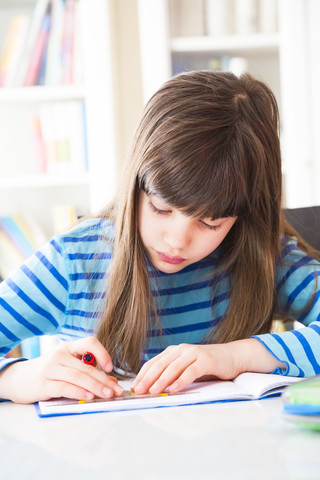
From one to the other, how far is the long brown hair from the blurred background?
1.04 metres

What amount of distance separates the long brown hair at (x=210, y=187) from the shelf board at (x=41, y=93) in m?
1.16

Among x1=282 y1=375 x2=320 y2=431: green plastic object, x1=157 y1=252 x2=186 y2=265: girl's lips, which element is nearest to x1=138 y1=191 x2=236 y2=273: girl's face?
x1=157 y1=252 x2=186 y2=265: girl's lips

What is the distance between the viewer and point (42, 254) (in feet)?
3.27

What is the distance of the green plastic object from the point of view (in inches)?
20.3

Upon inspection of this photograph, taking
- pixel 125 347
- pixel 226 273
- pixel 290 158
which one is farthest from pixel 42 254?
pixel 290 158

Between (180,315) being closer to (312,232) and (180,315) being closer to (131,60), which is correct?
(312,232)

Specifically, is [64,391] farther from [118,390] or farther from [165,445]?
[165,445]

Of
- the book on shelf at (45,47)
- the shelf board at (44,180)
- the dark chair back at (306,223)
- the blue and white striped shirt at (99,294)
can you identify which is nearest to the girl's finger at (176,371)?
the blue and white striped shirt at (99,294)

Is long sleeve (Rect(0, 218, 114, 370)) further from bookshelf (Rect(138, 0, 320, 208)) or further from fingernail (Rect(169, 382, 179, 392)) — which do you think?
bookshelf (Rect(138, 0, 320, 208))

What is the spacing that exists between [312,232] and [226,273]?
0.72 ft

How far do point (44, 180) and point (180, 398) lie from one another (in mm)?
1582

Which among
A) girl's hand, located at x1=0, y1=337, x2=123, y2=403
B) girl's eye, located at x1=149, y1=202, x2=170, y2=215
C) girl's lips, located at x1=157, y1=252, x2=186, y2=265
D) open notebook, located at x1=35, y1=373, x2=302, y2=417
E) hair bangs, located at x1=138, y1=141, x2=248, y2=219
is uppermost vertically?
hair bangs, located at x1=138, y1=141, x2=248, y2=219

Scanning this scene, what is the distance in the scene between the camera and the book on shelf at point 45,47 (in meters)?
2.12

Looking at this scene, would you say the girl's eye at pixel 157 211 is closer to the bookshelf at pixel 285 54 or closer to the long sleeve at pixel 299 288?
the long sleeve at pixel 299 288
